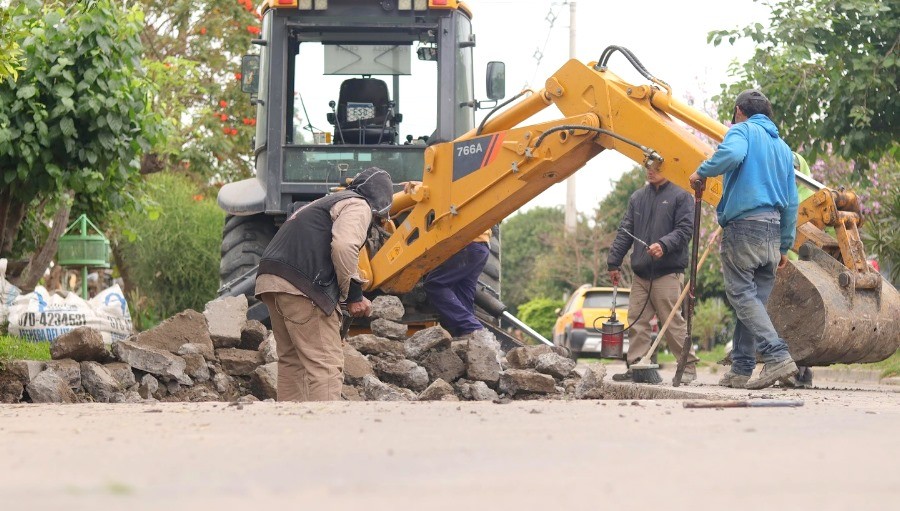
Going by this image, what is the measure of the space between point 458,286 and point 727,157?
3524mm

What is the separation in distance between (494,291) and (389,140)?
1.72 metres

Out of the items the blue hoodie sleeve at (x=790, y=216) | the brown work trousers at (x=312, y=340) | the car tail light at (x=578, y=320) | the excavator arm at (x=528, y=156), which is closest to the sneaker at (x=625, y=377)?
the excavator arm at (x=528, y=156)

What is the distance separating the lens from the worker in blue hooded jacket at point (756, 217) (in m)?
9.06

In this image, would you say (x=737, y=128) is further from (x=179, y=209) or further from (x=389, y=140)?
(x=179, y=209)

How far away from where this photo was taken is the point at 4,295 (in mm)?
13227

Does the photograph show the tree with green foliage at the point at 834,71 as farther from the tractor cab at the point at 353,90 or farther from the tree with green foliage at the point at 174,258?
the tree with green foliage at the point at 174,258

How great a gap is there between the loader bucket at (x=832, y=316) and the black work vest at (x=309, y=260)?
3313 millimetres

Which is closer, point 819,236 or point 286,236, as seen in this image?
point 286,236

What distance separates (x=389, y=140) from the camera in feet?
40.6

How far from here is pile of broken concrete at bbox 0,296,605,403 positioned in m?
10.2

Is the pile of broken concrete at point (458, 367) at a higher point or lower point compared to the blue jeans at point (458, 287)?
lower

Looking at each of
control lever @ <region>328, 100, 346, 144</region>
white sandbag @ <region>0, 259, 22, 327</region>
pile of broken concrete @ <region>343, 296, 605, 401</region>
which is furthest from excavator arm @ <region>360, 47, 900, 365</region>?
white sandbag @ <region>0, 259, 22, 327</region>

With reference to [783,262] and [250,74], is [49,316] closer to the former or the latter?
[250,74]

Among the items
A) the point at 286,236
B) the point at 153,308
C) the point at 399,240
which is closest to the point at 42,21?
the point at 399,240
